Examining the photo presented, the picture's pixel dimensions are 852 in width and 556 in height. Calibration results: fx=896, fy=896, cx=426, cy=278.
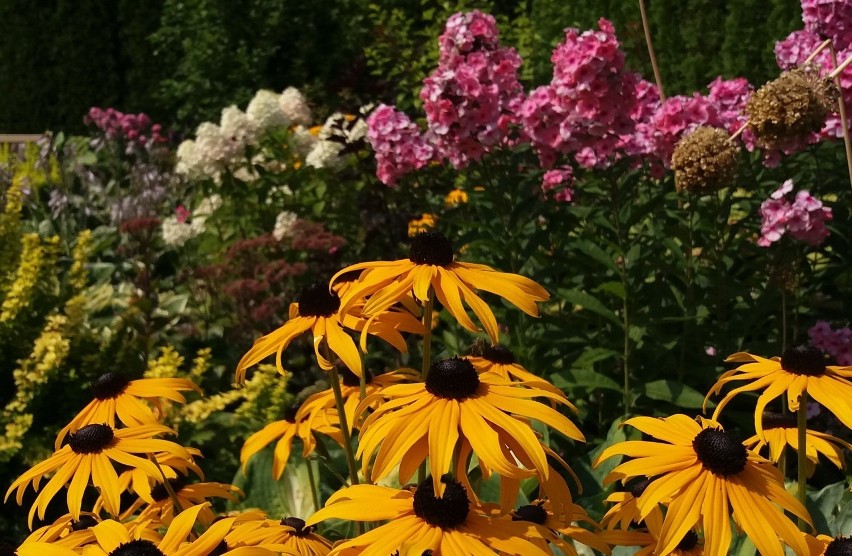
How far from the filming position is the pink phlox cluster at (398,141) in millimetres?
3953

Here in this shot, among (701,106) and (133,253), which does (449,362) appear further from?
(133,253)

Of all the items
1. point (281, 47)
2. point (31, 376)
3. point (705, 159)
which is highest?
point (281, 47)

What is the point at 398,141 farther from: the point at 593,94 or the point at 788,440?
the point at 788,440

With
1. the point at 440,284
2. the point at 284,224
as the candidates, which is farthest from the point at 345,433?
the point at 284,224

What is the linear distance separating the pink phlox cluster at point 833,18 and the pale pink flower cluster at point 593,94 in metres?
0.63

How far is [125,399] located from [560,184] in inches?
98.0

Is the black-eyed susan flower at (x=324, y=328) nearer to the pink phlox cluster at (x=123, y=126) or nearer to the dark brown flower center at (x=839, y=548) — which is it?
the dark brown flower center at (x=839, y=548)

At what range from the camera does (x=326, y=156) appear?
17.0ft

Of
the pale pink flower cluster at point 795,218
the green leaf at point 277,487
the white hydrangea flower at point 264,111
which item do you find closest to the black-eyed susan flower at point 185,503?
the green leaf at point 277,487

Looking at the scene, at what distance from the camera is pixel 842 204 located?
3340 millimetres

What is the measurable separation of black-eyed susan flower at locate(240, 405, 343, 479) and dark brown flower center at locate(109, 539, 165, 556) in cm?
63

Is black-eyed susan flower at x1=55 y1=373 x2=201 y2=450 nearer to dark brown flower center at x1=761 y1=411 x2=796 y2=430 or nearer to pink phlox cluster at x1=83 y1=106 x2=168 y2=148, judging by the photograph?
dark brown flower center at x1=761 y1=411 x2=796 y2=430

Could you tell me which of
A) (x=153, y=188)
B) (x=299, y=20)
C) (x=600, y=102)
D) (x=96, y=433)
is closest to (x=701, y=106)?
(x=600, y=102)

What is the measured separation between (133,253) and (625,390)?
3363mm
